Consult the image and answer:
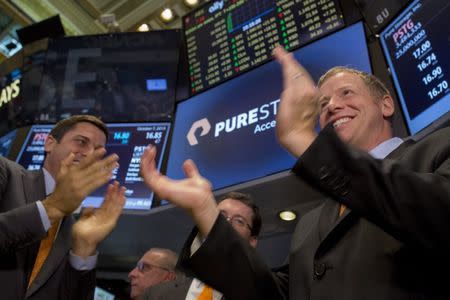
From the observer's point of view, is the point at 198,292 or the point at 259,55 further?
the point at 259,55

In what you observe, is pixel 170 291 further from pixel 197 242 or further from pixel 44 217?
pixel 197 242

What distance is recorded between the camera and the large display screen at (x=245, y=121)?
12.0 ft

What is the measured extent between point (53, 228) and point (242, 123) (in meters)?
2.01

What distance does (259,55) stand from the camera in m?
4.37

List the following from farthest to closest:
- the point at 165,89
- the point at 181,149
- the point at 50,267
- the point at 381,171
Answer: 1. the point at 165,89
2. the point at 181,149
3. the point at 50,267
4. the point at 381,171

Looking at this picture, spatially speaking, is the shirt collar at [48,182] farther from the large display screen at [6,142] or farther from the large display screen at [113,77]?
the large display screen at [6,142]

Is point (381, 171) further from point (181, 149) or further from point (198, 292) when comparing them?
point (181, 149)

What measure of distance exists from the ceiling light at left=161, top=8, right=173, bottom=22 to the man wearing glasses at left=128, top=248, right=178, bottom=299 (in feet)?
14.1

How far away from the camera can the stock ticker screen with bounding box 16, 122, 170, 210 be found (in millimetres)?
4246

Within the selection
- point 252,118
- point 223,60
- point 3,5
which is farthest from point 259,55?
point 3,5

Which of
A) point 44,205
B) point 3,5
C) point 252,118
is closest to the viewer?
point 44,205

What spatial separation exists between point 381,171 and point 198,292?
5.64ft

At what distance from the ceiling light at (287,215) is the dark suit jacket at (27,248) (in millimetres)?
1828

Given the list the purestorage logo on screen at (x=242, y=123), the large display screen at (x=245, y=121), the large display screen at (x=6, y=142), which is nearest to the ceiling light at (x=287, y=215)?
the large display screen at (x=245, y=121)
